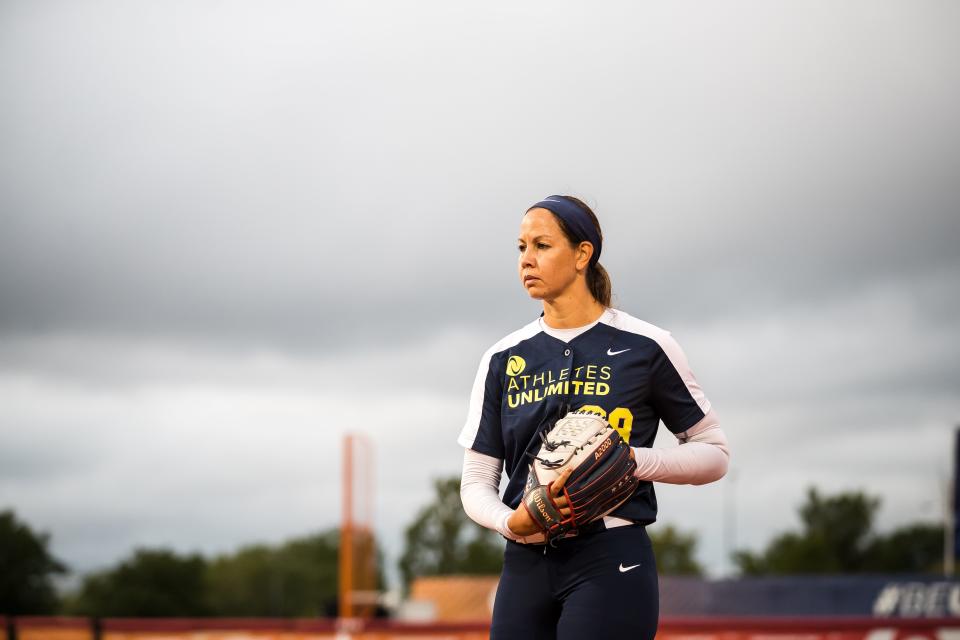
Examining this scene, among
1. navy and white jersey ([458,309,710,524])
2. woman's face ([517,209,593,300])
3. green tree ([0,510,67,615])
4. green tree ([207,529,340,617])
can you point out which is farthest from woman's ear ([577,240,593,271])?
green tree ([207,529,340,617])

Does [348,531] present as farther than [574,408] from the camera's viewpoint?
Yes

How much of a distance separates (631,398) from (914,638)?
7.92 metres

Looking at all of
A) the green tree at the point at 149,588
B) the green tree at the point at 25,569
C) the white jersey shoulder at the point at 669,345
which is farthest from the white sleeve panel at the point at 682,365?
the green tree at the point at 149,588

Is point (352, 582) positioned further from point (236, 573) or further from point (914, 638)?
point (236, 573)

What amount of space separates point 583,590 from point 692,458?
0.57 metres

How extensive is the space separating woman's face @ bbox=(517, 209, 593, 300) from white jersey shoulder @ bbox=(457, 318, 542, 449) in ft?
0.64

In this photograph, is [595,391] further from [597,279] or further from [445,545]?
[445,545]

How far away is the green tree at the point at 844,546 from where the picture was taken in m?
92.2

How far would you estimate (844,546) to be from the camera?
98062 millimetres

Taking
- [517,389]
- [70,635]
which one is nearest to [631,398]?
[517,389]

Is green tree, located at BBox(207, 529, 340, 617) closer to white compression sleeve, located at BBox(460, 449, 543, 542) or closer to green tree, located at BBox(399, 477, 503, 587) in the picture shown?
green tree, located at BBox(399, 477, 503, 587)

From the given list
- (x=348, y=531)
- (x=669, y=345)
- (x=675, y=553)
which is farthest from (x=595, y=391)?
(x=675, y=553)

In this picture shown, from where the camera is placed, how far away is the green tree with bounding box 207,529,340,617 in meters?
112

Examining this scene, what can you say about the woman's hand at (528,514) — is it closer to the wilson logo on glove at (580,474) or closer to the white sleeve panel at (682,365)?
the wilson logo on glove at (580,474)
